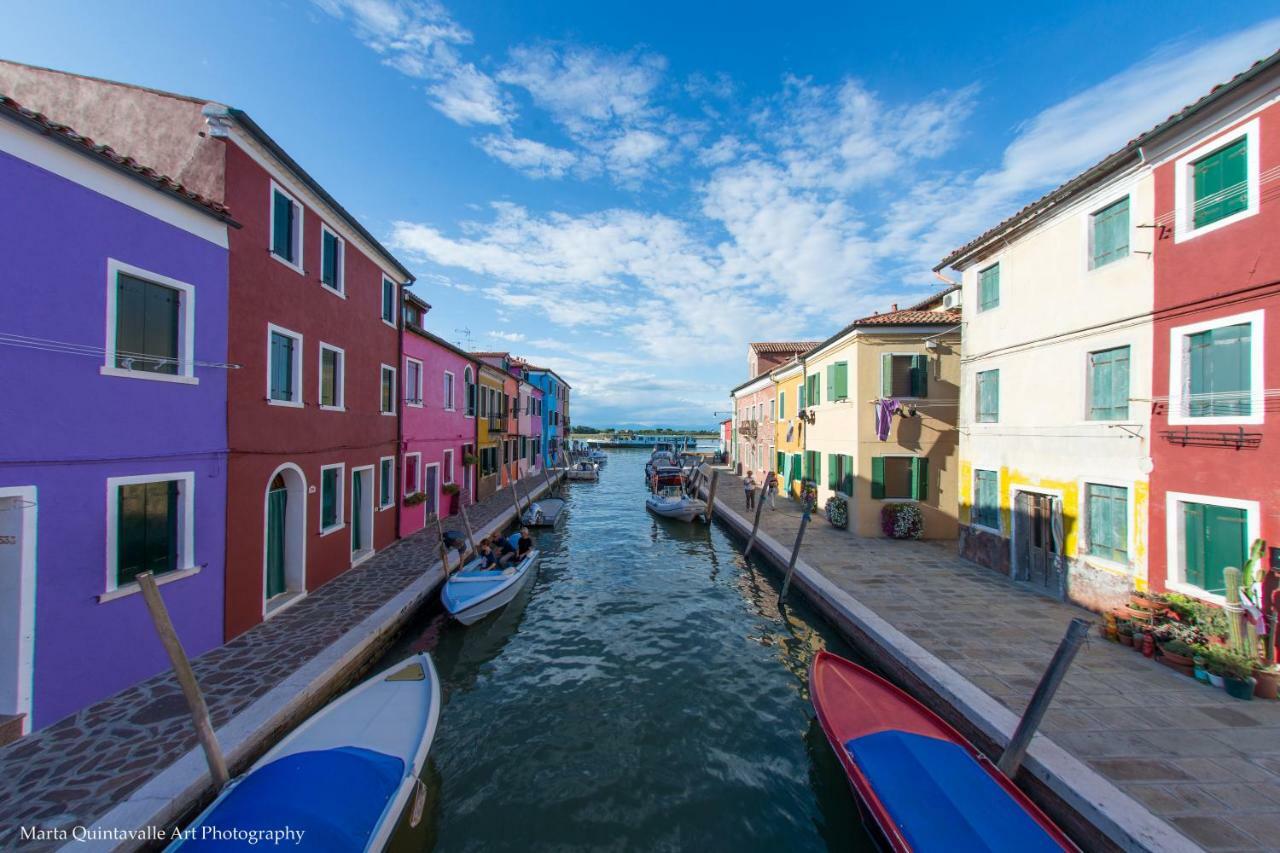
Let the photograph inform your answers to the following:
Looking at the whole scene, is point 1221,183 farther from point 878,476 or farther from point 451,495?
point 451,495

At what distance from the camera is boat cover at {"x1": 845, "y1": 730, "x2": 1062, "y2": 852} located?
445 centimetres

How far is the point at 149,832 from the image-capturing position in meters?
4.67

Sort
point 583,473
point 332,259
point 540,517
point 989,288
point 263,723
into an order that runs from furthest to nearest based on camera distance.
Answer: point 583,473 → point 540,517 → point 989,288 → point 332,259 → point 263,723

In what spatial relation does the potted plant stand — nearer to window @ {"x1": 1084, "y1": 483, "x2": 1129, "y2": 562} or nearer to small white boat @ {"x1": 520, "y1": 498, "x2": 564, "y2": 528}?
small white boat @ {"x1": 520, "y1": 498, "x2": 564, "y2": 528}

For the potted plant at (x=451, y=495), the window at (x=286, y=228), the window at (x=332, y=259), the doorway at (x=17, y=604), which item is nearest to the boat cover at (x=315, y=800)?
the doorway at (x=17, y=604)

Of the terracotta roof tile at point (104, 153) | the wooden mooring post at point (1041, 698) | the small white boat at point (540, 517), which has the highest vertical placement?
the terracotta roof tile at point (104, 153)

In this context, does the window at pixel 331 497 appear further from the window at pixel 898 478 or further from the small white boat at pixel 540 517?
the window at pixel 898 478

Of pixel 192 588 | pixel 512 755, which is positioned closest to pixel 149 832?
pixel 512 755

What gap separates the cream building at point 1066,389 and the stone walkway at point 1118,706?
1285 millimetres

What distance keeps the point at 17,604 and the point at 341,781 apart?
4441mm

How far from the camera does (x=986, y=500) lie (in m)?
13.2

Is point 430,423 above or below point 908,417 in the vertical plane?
below

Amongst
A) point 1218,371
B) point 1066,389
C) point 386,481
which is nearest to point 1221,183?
point 1218,371

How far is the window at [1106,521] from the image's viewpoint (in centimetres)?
940
